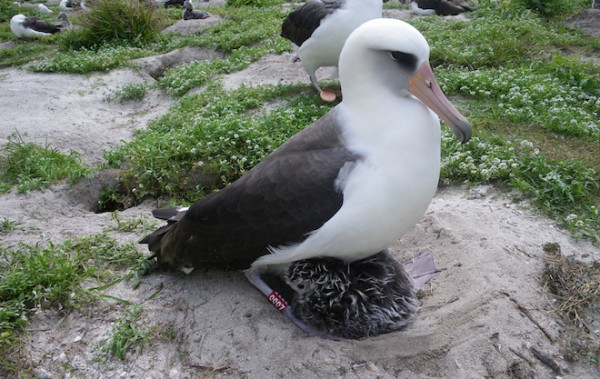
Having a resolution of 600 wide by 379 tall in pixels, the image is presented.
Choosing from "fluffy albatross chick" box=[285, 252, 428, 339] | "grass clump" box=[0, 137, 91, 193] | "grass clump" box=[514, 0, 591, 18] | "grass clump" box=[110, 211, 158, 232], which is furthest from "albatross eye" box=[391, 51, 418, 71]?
"grass clump" box=[514, 0, 591, 18]

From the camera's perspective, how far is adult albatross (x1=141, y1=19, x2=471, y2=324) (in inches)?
95.7

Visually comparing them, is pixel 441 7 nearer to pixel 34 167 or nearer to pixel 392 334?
pixel 34 167

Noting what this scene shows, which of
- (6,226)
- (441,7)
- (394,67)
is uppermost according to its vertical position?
(394,67)

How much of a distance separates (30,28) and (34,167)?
824 centimetres

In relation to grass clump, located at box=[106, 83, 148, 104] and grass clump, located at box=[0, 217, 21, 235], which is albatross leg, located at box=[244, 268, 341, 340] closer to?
grass clump, located at box=[0, 217, 21, 235]

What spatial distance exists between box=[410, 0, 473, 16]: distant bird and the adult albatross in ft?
27.6

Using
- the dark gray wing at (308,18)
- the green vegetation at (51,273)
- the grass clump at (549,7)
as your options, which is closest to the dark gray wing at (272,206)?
the green vegetation at (51,273)

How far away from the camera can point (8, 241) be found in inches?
143

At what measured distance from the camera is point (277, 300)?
2.96m

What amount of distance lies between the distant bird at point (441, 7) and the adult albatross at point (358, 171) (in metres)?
8.42

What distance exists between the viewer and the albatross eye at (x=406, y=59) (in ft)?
8.16

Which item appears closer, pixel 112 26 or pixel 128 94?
pixel 128 94

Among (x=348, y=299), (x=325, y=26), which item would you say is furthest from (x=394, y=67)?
(x=325, y=26)

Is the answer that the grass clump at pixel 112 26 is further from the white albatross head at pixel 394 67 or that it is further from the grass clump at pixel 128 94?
the white albatross head at pixel 394 67
